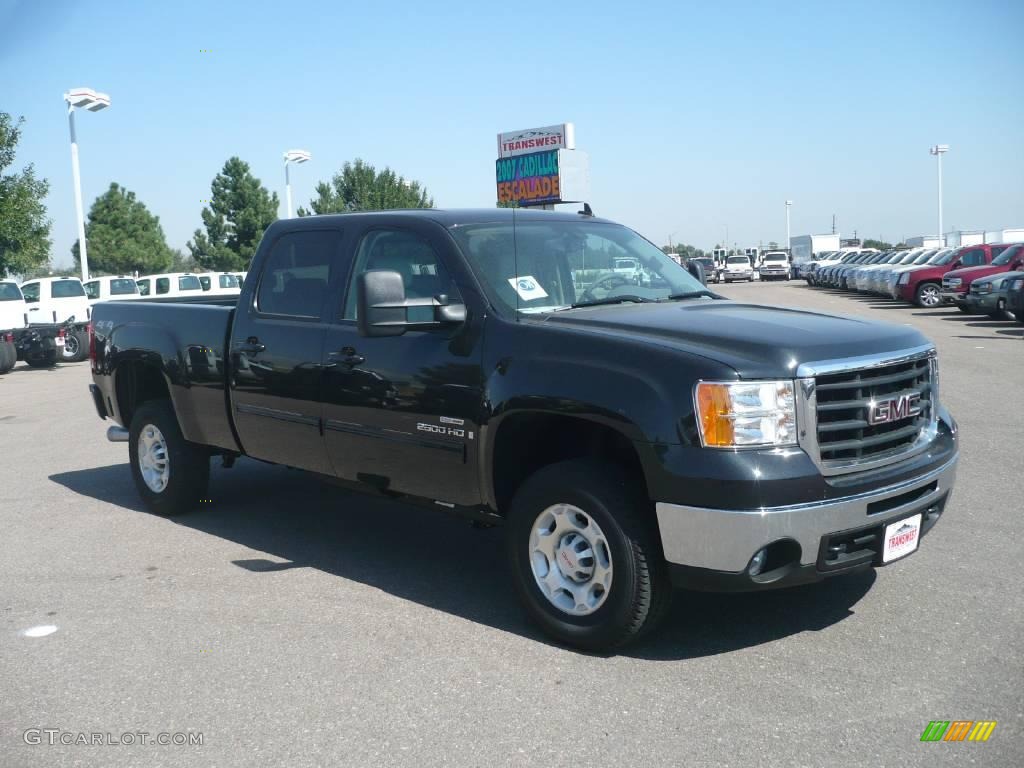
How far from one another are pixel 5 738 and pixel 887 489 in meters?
3.60

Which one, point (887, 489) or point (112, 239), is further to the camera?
point (112, 239)

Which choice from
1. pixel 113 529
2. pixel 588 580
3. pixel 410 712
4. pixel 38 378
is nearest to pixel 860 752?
pixel 588 580

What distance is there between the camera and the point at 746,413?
13.5 ft

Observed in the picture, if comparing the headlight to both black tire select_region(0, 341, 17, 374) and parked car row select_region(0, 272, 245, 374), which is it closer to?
parked car row select_region(0, 272, 245, 374)

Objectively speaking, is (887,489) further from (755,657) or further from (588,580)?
(588,580)

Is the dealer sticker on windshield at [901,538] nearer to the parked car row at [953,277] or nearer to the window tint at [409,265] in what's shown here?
the window tint at [409,265]

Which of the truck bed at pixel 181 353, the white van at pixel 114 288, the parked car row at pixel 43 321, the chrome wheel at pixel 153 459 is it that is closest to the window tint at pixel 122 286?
the white van at pixel 114 288

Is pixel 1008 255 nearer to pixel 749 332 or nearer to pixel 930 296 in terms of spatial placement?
pixel 930 296

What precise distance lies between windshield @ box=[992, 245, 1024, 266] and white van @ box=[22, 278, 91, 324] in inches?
858

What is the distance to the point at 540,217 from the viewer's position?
5.97 metres

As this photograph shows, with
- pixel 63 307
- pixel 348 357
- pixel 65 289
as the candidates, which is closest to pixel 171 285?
pixel 65 289

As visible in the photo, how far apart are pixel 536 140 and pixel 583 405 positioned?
1689 inches

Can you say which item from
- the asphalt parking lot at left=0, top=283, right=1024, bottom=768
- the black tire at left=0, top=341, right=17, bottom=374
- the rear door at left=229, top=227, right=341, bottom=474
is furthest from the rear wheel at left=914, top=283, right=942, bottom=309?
the rear door at left=229, top=227, right=341, bottom=474

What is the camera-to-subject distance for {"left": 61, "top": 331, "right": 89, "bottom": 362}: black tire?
72.3ft
